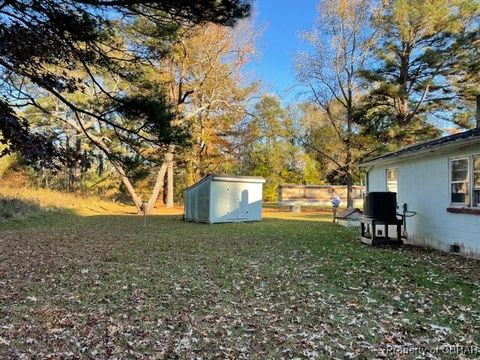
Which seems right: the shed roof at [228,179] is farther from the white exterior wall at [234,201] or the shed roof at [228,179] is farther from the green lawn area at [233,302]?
the green lawn area at [233,302]

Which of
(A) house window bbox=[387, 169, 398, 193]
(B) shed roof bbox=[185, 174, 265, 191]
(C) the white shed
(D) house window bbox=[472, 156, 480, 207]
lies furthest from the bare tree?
(D) house window bbox=[472, 156, 480, 207]

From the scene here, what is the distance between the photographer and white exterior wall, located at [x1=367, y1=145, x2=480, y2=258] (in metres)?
8.49

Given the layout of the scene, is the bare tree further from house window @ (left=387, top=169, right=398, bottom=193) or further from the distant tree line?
house window @ (left=387, top=169, right=398, bottom=193)

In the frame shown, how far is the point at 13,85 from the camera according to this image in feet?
21.3

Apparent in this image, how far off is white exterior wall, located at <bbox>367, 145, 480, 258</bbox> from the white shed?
8.18m

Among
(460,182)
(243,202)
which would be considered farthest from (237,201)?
(460,182)

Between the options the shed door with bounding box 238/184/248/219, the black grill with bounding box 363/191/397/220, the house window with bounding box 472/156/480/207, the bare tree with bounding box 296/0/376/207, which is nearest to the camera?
the house window with bounding box 472/156/480/207

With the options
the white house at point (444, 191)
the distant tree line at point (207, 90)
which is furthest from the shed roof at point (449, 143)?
the distant tree line at point (207, 90)

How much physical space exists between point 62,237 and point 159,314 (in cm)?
833

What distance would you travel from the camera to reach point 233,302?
5.15 m

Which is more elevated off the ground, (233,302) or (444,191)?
(444,191)

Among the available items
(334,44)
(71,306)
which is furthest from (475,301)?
(334,44)

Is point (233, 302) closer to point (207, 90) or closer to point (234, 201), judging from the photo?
point (234, 201)

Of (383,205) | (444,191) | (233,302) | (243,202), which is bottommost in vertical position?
(233,302)
